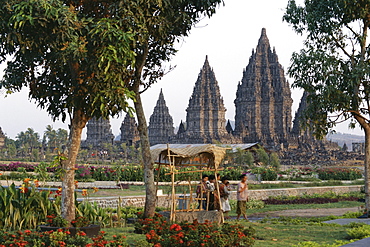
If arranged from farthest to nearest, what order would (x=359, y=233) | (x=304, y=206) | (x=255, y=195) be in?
(x=255, y=195), (x=304, y=206), (x=359, y=233)

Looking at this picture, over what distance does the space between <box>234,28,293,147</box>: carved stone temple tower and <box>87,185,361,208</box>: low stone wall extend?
212ft

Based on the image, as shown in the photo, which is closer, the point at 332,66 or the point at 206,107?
the point at 332,66

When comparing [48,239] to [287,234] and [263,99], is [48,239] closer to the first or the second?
[287,234]

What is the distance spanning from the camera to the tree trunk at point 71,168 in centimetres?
1041

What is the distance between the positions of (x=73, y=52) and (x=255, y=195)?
15.5 meters

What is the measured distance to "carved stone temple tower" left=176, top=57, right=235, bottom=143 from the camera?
9319 cm

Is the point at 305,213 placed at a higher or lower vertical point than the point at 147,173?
Result: lower

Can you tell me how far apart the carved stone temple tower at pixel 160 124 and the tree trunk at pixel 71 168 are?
87507 mm

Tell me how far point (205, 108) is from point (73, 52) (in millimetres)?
84289

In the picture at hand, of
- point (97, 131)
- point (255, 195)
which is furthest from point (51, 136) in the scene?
point (255, 195)

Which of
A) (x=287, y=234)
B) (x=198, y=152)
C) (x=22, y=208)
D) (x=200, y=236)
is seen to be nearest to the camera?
(x=200, y=236)

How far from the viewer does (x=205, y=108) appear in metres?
93.8

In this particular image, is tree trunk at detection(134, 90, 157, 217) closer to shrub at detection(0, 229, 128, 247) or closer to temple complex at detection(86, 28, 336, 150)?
shrub at detection(0, 229, 128, 247)

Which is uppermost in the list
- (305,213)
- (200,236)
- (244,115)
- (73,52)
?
(244,115)
